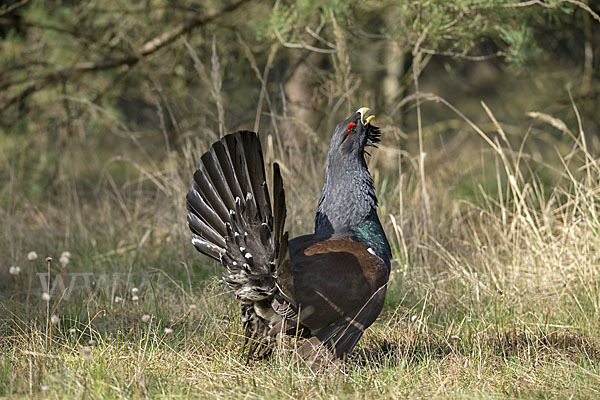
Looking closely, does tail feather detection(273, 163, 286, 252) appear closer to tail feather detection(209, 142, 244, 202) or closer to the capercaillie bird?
the capercaillie bird

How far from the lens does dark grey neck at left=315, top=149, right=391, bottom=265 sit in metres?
3.80

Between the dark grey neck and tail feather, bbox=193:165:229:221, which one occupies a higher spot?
tail feather, bbox=193:165:229:221

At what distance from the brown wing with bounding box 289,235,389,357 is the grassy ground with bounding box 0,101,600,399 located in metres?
0.19

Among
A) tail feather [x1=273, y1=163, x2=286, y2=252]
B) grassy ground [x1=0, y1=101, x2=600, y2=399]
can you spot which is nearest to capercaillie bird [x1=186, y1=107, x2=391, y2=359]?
tail feather [x1=273, y1=163, x2=286, y2=252]

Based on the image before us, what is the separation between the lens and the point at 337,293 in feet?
10.8

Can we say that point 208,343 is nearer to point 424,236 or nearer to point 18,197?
point 424,236

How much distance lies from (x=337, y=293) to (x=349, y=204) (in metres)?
0.69

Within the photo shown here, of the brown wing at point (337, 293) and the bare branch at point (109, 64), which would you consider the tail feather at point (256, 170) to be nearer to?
the brown wing at point (337, 293)

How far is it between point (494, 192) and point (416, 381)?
5.62m

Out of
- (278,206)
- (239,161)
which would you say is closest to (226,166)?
(239,161)

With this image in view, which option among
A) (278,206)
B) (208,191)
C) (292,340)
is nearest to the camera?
(278,206)

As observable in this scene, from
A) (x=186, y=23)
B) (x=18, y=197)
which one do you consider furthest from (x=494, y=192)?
(x=18, y=197)

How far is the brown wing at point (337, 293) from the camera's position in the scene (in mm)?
3297

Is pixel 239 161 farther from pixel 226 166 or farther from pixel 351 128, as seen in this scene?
pixel 351 128
